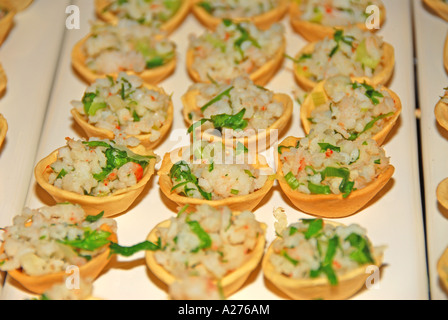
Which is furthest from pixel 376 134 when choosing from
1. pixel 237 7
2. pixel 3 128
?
pixel 3 128

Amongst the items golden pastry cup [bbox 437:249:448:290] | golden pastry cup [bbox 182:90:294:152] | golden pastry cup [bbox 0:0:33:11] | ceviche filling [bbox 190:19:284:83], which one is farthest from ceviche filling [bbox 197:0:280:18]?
golden pastry cup [bbox 437:249:448:290]

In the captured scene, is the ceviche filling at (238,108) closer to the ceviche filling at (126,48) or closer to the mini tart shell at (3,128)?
the ceviche filling at (126,48)

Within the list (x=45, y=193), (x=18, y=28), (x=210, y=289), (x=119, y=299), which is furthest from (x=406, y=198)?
(x=18, y=28)

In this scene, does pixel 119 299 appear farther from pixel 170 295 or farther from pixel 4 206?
pixel 4 206

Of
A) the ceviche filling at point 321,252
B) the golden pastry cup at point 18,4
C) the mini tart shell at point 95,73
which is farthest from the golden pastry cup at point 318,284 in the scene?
the golden pastry cup at point 18,4

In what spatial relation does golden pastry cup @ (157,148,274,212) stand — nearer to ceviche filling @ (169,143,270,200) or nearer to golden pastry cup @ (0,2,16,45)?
ceviche filling @ (169,143,270,200)

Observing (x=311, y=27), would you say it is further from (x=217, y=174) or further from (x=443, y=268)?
(x=443, y=268)

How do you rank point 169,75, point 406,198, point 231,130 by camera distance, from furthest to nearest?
point 169,75 → point 231,130 → point 406,198
